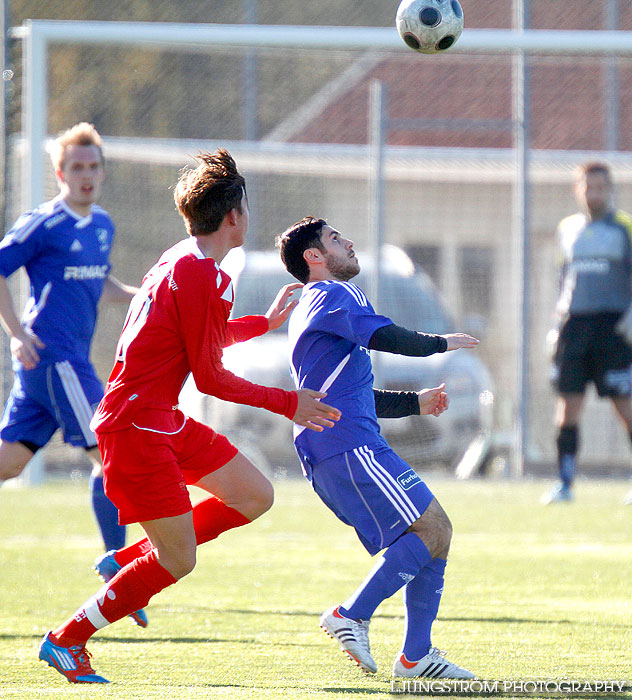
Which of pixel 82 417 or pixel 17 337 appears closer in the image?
pixel 17 337

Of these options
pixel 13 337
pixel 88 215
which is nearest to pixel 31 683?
pixel 13 337

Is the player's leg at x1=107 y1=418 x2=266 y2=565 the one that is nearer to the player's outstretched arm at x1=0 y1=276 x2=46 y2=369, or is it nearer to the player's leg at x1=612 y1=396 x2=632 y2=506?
the player's outstretched arm at x1=0 y1=276 x2=46 y2=369

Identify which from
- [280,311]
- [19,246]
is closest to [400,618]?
[280,311]

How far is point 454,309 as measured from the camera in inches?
551

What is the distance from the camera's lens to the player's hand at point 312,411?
406 cm

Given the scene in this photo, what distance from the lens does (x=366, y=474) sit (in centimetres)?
426

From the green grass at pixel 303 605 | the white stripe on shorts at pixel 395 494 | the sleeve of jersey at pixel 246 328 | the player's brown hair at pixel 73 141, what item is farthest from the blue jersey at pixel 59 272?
the white stripe on shorts at pixel 395 494

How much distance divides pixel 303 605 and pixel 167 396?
1918 millimetres

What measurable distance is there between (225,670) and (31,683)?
0.64m

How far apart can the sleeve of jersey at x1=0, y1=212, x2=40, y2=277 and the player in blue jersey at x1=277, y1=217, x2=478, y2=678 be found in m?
1.78

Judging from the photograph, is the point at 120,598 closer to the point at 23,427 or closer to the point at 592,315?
the point at 23,427

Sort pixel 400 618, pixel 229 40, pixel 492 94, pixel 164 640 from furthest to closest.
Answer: pixel 492 94, pixel 229 40, pixel 400 618, pixel 164 640

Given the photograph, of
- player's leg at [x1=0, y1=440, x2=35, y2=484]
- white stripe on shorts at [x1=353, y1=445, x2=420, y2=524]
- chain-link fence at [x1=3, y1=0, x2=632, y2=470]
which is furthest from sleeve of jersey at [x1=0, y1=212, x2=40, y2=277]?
chain-link fence at [x1=3, y1=0, x2=632, y2=470]

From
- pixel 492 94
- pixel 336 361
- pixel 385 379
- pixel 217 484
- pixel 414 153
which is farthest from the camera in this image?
pixel 492 94
